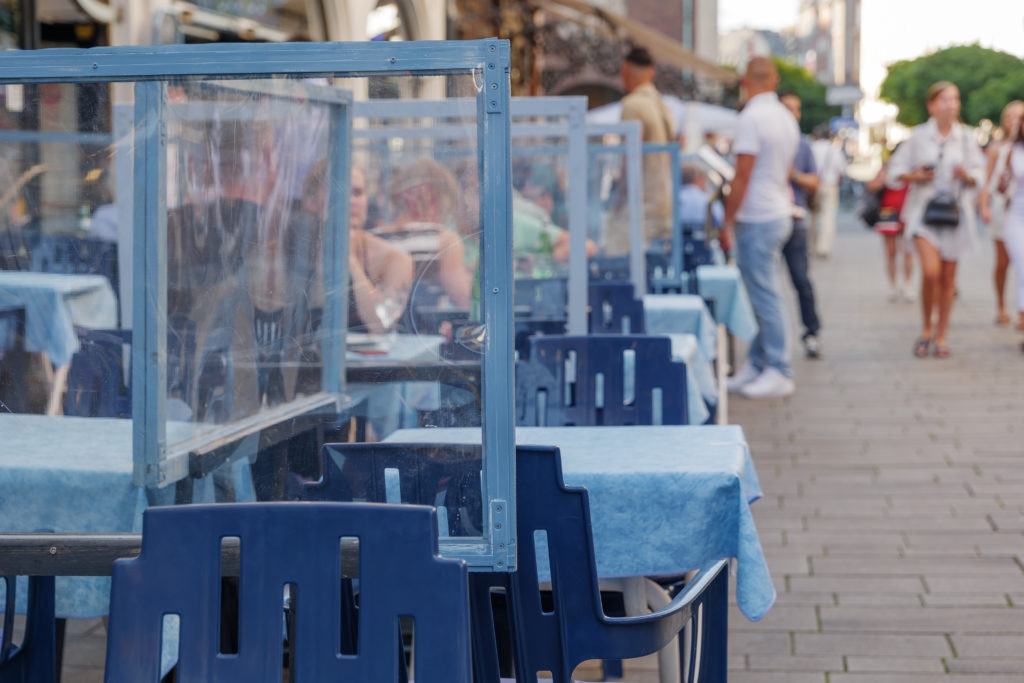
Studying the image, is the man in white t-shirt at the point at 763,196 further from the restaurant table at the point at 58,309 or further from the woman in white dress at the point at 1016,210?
the restaurant table at the point at 58,309

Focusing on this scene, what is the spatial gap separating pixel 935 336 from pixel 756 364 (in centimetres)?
206

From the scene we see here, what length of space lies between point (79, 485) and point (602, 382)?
181cm

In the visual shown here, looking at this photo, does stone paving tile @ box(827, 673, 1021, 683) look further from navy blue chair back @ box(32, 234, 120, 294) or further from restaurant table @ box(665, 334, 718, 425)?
navy blue chair back @ box(32, 234, 120, 294)

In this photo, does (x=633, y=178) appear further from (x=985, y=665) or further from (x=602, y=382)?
(x=985, y=665)

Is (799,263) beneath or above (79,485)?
above

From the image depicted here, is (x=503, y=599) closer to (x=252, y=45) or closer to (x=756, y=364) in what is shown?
(x=252, y=45)

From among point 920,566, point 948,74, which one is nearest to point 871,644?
point 920,566

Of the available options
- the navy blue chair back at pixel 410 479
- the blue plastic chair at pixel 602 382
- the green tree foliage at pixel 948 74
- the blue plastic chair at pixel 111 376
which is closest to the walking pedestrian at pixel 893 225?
the blue plastic chair at pixel 602 382

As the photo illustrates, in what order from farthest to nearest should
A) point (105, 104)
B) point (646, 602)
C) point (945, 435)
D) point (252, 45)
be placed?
point (945, 435)
point (646, 602)
point (105, 104)
point (252, 45)

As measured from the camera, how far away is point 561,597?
2420 mm

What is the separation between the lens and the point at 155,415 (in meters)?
2.78

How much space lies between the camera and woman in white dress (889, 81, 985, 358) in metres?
9.23

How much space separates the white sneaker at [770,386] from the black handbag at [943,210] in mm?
1940

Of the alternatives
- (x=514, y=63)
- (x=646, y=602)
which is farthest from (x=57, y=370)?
(x=514, y=63)
